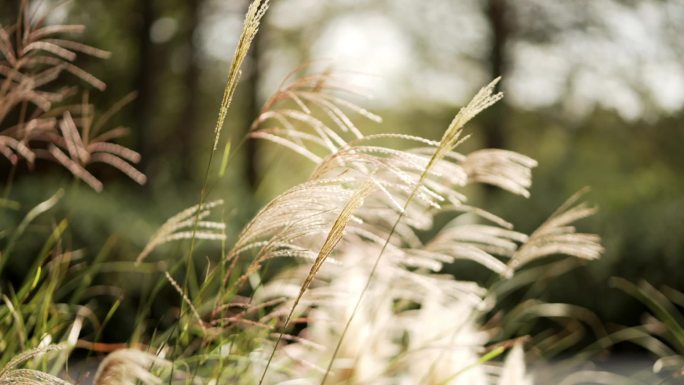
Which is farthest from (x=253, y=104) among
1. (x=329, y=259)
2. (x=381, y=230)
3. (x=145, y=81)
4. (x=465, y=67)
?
(x=329, y=259)

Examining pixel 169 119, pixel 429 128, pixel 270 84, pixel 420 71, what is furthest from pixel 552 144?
pixel 169 119

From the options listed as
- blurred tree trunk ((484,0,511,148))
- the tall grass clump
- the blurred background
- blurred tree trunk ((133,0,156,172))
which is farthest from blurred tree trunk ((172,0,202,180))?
the tall grass clump

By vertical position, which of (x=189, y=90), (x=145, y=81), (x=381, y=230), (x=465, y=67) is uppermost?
(x=465, y=67)

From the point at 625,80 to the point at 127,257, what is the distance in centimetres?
1133

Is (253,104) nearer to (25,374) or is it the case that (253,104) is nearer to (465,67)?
(465,67)

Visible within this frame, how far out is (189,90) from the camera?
1521cm

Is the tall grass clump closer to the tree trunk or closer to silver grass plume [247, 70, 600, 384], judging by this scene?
silver grass plume [247, 70, 600, 384]

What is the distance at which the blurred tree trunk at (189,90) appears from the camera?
45.9ft

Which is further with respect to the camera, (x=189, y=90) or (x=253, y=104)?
(x=189, y=90)

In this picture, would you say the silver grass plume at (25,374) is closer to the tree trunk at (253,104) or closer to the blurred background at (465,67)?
the blurred background at (465,67)

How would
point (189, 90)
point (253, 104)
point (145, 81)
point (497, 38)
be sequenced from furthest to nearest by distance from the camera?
point (189, 90) < point (497, 38) < point (253, 104) < point (145, 81)

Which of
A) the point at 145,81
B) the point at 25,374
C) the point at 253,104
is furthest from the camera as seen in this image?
the point at 253,104

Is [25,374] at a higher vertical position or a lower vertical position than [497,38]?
lower

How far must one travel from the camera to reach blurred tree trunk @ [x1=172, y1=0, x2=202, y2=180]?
14000 mm
